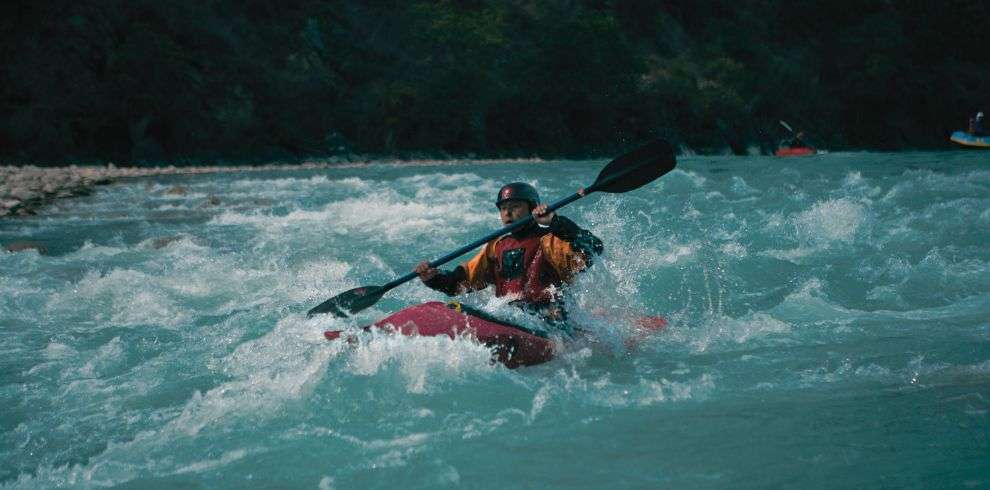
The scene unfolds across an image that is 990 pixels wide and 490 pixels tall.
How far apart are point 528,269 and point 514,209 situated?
37 centimetres

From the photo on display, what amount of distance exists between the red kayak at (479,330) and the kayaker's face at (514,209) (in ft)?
2.27

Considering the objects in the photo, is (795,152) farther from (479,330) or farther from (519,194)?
(479,330)

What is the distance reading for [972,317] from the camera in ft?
17.5

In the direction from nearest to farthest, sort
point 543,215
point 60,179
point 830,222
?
point 543,215 < point 830,222 < point 60,179

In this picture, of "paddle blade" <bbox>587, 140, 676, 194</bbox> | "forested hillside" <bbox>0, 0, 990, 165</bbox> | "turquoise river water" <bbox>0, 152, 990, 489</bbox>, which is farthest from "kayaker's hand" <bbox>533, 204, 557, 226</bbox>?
"forested hillside" <bbox>0, 0, 990, 165</bbox>

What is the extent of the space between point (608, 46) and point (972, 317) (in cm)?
2944

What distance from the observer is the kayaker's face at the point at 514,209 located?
4.98 metres

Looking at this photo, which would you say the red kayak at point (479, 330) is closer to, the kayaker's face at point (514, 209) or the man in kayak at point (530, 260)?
the man in kayak at point (530, 260)

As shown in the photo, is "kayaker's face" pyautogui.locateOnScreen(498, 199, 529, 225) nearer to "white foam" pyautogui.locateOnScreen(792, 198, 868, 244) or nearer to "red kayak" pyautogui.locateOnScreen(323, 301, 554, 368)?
"red kayak" pyautogui.locateOnScreen(323, 301, 554, 368)

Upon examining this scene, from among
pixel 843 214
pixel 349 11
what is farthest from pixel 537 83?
pixel 843 214

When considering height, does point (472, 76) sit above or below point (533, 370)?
above

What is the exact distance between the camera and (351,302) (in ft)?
17.8

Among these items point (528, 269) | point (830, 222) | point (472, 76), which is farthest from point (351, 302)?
point (472, 76)

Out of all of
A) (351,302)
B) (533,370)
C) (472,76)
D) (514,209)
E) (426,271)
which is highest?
(472,76)
